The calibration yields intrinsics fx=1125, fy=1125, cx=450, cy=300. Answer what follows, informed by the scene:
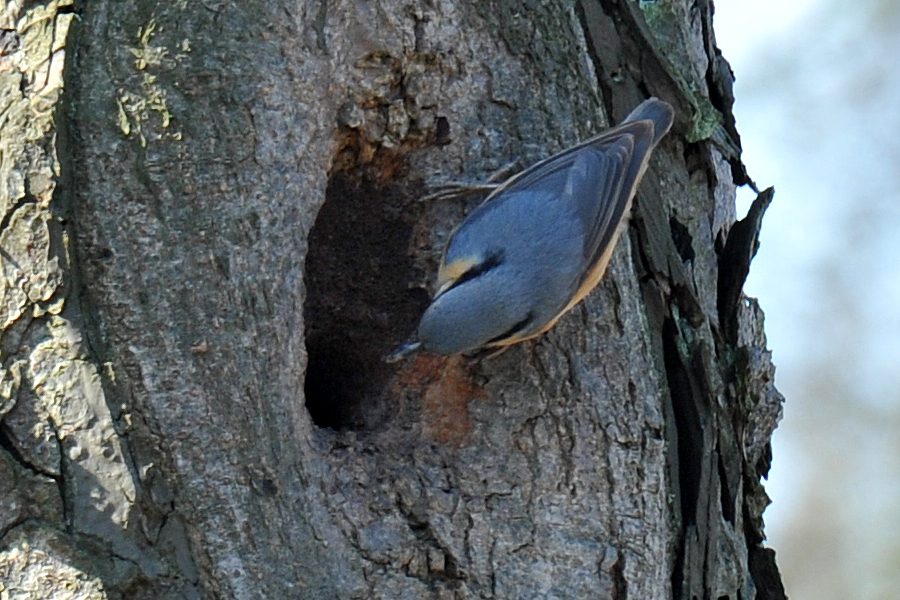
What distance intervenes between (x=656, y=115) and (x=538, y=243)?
356mm

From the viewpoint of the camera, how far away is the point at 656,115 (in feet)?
7.55

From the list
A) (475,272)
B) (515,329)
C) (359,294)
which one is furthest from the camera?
(359,294)

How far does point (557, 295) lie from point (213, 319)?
0.66m

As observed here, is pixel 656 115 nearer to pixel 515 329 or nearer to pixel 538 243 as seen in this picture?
pixel 538 243

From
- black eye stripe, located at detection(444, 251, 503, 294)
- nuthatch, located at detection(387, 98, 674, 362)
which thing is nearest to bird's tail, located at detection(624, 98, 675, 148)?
nuthatch, located at detection(387, 98, 674, 362)

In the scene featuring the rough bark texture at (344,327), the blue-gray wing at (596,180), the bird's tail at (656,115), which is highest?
the bird's tail at (656,115)

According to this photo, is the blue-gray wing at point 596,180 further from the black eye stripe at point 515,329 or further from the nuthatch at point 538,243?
the black eye stripe at point 515,329

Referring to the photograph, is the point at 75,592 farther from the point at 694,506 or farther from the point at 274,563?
the point at 694,506

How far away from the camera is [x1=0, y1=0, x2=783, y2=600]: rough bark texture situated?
1.71 metres

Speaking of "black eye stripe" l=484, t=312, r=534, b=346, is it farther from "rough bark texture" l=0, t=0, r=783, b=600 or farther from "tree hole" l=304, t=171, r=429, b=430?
"tree hole" l=304, t=171, r=429, b=430

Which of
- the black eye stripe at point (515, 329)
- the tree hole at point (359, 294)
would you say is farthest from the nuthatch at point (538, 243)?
the tree hole at point (359, 294)

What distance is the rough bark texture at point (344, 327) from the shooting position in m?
1.71

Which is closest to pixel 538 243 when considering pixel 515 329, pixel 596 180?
pixel 596 180

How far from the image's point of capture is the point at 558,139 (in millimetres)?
2191
